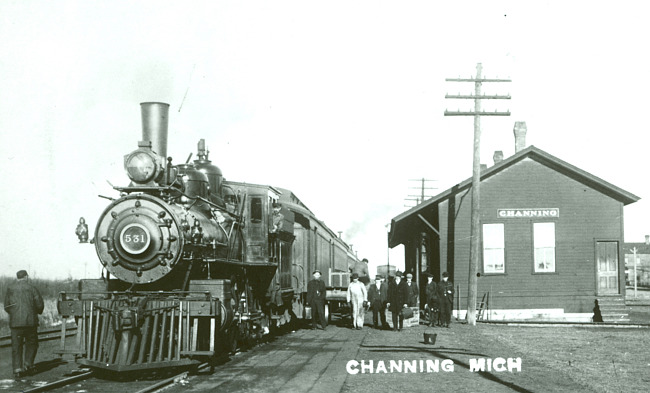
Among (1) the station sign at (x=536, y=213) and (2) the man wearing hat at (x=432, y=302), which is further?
(1) the station sign at (x=536, y=213)

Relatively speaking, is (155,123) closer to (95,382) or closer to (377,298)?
(95,382)

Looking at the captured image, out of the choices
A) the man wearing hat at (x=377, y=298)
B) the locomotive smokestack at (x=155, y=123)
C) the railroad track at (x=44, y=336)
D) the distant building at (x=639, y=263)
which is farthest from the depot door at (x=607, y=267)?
the distant building at (x=639, y=263)

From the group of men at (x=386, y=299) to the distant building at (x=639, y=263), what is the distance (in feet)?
224

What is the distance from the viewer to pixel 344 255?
33.7 meters

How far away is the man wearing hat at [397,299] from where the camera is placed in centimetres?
1994

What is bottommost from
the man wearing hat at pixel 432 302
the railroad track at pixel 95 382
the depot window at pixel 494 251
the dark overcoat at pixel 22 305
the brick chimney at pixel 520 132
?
the railroad track at pixel 95 382

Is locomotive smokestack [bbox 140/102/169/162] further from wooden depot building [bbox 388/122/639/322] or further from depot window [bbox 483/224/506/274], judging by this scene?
depot window [bbox 483/224/506/274]

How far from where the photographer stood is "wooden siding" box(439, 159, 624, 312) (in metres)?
25.3

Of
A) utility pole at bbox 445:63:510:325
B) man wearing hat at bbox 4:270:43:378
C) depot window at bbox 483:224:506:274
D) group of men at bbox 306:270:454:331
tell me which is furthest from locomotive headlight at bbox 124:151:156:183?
depot window at bbox 483:224:506:274

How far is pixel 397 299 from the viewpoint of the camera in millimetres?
20000

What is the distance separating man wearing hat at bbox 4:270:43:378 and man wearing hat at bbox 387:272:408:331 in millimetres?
10388

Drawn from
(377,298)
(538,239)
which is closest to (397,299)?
(377,298)

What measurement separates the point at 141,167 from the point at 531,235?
56.2 ft

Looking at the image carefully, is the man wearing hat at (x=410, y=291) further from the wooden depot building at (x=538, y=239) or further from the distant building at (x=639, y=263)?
the distant building at (x=639, y=263)
